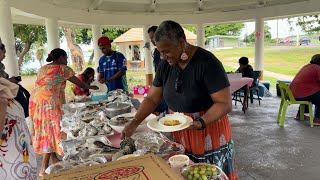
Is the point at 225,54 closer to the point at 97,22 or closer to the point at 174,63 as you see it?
the point at 97,22

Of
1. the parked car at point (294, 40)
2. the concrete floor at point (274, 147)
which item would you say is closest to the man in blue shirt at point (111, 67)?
the concrete floor at point (274, 147)

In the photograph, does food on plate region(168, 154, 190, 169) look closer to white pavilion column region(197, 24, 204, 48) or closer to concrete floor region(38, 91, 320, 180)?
concrete floor region(38, 91, 320, 180)

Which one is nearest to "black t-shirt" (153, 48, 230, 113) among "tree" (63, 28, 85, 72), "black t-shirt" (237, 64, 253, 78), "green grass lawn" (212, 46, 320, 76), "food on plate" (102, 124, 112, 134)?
"food on plate" (102, 124, 112, 134)

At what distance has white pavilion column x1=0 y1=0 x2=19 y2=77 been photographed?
13.6 feet

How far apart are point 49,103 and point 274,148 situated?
9.45 feet

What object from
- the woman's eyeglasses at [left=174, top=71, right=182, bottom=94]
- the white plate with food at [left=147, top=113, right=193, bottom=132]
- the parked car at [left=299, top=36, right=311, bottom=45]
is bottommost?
the white plate with food at [left=147, top=113, right=193, bottom=132]

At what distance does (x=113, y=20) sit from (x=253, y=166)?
590 centimetres

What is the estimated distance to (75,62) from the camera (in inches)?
455

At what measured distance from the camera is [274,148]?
359 cm

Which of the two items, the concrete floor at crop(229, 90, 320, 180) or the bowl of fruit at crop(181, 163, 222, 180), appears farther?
the concrete floor at crop(229, 90, 320, 180)

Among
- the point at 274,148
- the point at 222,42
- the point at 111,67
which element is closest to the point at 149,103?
the point at 111,67

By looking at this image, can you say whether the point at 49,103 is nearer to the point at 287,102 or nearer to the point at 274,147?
the point at 274,147

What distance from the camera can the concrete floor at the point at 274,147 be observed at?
9.48 feet

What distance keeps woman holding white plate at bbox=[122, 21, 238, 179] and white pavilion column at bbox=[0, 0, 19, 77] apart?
3469mm
